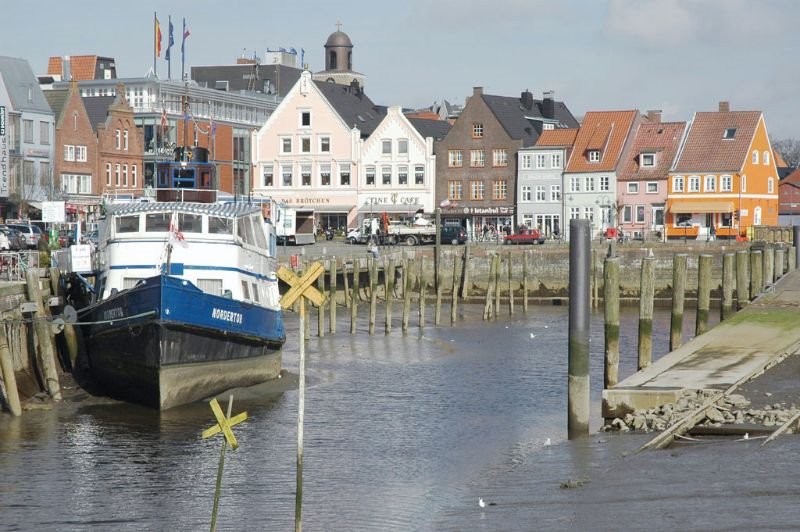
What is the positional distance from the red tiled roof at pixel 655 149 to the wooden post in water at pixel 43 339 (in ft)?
201

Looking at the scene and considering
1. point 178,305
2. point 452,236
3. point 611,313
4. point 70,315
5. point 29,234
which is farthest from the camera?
point 452,236

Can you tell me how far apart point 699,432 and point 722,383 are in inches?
87.4

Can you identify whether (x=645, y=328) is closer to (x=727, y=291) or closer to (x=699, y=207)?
(x=727, y=291)

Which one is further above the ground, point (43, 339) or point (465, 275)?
point (43, 339)

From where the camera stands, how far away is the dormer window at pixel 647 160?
84.6 metres

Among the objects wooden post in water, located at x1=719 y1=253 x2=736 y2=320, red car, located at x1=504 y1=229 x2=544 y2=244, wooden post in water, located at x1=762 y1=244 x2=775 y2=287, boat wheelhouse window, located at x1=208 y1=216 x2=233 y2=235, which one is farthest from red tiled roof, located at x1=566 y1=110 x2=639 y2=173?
boat wheelhouse window, located at x1=208 y1=216 x2=233 y2=235

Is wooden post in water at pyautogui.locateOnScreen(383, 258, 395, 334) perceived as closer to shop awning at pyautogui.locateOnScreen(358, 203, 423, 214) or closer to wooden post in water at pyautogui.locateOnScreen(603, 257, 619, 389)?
wooden post in water at pyautogui.locateOnScreen(603, 257, 619, 389)

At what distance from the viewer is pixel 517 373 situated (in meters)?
35.2

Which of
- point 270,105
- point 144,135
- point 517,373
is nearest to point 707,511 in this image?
point 517,373

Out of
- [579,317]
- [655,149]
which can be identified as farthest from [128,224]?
[655,149]

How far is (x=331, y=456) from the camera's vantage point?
901 inches

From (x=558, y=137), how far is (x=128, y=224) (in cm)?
6135

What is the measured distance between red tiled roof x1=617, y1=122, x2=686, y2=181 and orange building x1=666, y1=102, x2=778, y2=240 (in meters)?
0.72

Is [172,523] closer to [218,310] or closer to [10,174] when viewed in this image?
[218,310]
